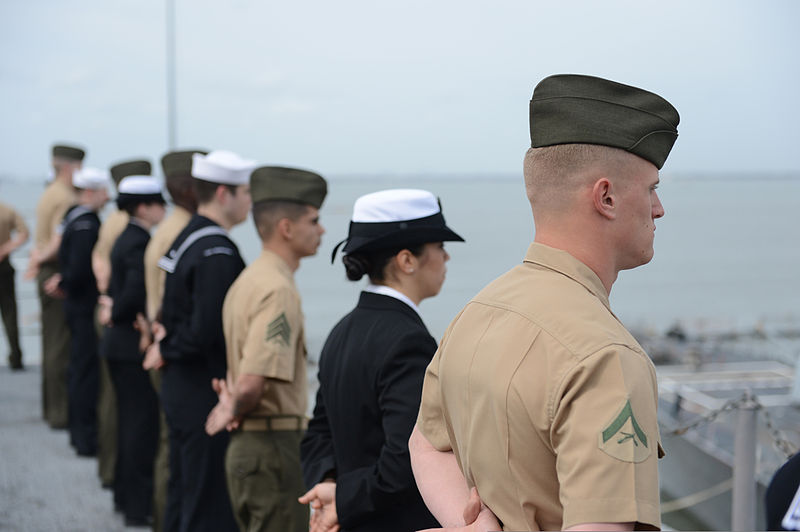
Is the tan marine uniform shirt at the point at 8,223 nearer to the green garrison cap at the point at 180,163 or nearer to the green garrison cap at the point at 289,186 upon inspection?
the green garrison cap at the point at 180,163

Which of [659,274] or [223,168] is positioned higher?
[223,168]

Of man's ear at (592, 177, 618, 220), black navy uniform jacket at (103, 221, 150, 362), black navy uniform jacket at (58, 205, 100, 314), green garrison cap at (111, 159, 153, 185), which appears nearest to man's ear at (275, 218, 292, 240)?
black navy uniform jacket at (103, 221, 150, 362)

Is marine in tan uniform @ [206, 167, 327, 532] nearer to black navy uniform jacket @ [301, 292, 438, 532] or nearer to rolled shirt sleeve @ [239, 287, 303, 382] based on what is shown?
rolled shirt sleeve @ [239, 287, 303, 382]

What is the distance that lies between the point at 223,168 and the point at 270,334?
1.15m

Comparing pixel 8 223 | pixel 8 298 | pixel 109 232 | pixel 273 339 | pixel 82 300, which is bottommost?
pixel 8 298

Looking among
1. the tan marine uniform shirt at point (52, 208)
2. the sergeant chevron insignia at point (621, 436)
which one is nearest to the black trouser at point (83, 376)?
the tan marine uniform shirt at point (52, 208)

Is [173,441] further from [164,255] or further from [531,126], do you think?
[531,126]

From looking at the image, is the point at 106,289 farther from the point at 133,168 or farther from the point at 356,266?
the point at 356,266

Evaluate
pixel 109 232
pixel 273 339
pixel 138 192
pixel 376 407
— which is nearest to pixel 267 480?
pixel 273 339

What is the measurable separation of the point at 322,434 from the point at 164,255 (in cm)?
181

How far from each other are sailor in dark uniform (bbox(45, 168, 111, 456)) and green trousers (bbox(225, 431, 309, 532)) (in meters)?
3.28

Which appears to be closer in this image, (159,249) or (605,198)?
(605,198)

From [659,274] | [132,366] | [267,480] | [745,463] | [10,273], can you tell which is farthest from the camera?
[659,274]

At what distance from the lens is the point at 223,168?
403 cm
